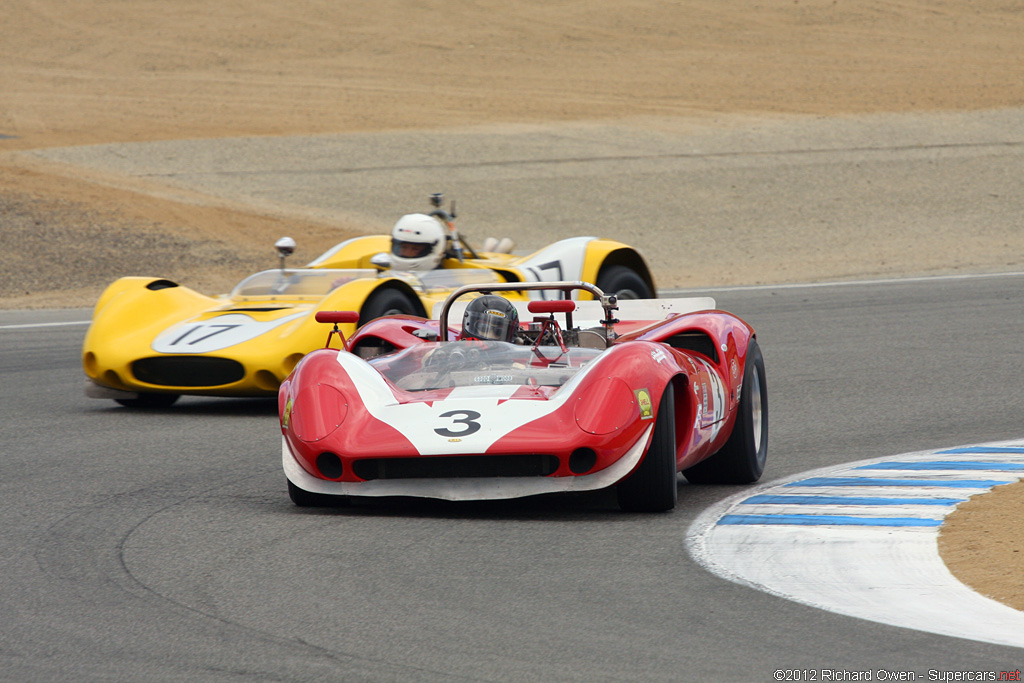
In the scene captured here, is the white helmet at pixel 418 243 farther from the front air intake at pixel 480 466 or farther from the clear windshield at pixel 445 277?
the front air intake at pixel 480 466

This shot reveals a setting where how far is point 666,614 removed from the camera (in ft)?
14.9

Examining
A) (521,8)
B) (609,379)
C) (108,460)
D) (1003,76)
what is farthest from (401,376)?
(521,8)

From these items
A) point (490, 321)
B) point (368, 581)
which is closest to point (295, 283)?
point (490, 321)

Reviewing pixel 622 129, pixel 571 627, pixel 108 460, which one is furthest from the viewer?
pixel 622 129

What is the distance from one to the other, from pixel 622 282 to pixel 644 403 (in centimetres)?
691

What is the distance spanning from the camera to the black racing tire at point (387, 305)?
10203 millimetres

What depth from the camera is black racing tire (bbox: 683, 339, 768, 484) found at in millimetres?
6992

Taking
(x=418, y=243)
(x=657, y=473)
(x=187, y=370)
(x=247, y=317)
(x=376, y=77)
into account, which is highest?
(x=376, y=77)

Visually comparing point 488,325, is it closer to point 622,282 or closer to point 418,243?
point 418,243

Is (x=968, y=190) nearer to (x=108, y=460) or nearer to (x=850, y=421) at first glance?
(x=850, y=421)

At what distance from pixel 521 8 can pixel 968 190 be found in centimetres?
2479

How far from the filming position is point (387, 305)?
10.4m

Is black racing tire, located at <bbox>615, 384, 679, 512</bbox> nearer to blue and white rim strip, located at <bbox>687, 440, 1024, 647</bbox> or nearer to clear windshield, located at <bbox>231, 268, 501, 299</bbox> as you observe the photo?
blue and white rim strip, located at <bbox>687, 440, 1024, 647</bbox>

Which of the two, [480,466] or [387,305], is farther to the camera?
[387,305]
